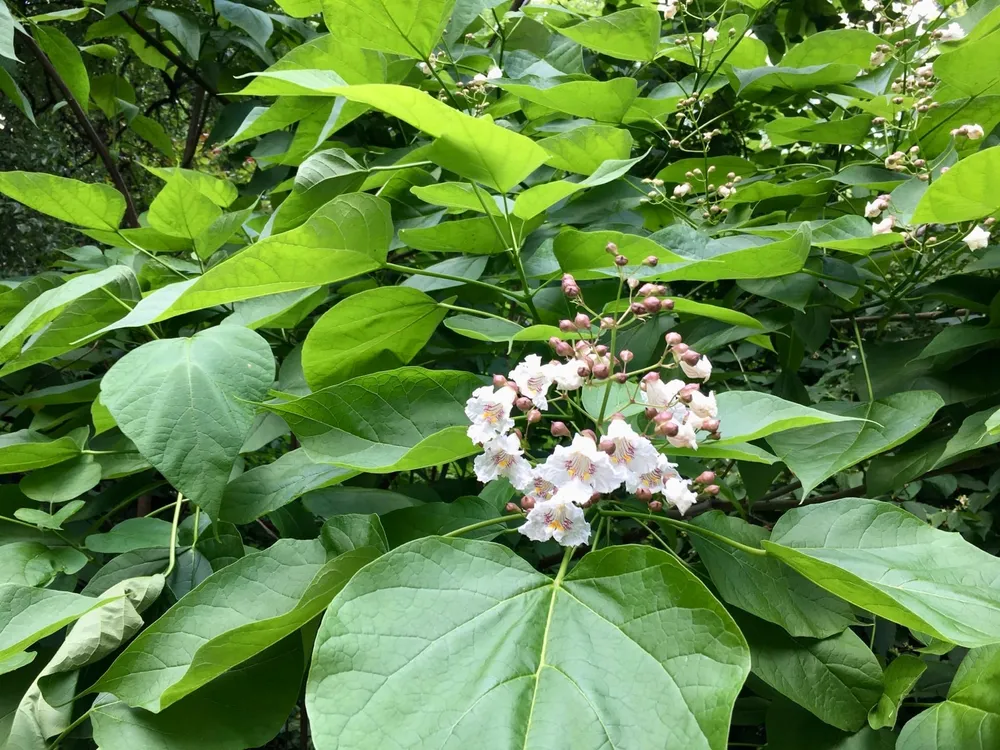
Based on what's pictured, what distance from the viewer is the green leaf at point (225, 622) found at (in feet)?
1.90

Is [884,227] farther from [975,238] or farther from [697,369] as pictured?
[697,369]

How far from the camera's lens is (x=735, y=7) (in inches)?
70.6

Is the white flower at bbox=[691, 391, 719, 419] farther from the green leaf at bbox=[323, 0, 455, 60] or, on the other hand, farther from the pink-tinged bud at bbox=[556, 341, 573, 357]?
the green leaf at bbox=[323, 0, 455, 60]

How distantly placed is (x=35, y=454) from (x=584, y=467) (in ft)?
2.48

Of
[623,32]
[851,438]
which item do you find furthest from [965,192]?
[623,32]

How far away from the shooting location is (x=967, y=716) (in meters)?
0.66

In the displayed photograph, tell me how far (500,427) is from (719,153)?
3.93 feet

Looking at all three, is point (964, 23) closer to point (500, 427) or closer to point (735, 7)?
point (735, 7)

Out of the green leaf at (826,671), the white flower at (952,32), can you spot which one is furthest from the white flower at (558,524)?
the white flower at (952,32)

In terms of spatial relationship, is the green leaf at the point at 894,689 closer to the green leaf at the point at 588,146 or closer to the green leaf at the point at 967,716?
the green leaf at the point at 967,716

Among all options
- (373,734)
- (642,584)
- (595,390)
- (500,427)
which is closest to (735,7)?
(595,390)

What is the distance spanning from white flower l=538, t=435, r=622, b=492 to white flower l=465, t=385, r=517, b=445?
66mm

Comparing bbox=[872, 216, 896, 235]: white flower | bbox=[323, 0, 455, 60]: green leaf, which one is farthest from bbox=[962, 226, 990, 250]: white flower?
bbox=[323, 0, 455, 60]: green leaf

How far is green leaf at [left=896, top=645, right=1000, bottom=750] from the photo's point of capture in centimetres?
64
